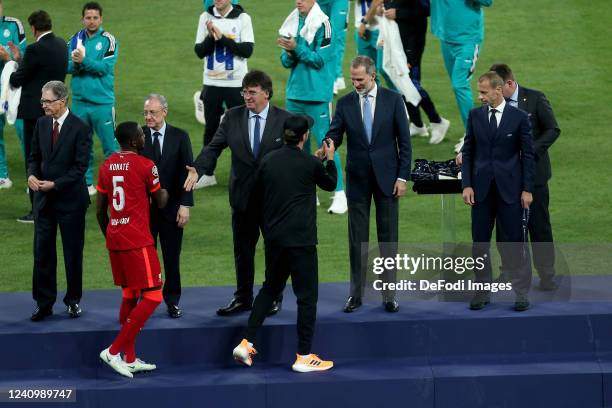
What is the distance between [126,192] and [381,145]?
6.35 feet

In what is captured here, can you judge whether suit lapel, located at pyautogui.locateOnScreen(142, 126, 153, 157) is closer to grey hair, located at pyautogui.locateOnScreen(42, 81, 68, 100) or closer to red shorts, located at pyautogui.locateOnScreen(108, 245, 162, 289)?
grey hair, located at pyautogui.locateOnScreen(42, 81, 68, 100)

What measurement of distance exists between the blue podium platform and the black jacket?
31.9 inches

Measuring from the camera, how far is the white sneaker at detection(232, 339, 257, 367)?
29.8 feet

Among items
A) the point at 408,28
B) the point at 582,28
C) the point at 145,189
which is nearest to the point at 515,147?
the point at 145,189

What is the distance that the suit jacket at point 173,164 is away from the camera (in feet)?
30.8

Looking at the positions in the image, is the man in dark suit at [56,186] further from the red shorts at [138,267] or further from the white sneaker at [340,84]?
the white sneaker at [340,84]

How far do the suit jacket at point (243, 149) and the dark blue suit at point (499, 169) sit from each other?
1396 millimetres

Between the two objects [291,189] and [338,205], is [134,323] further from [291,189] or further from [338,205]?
[338,205]

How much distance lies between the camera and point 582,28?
1778cm

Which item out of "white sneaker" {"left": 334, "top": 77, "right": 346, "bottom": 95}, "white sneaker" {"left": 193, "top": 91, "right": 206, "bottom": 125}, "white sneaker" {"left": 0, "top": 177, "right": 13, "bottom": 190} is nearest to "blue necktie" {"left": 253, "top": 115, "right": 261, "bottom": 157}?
"white sneaker" {"left": 0, "top": 177, "right": 13, "bottom": 190}

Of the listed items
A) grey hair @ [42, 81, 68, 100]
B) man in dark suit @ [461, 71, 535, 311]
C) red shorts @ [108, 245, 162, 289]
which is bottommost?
red shorts @ [108, 245, 162, 289]

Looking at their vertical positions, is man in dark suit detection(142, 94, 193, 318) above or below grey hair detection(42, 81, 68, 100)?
below

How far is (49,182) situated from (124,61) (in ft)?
26.7
